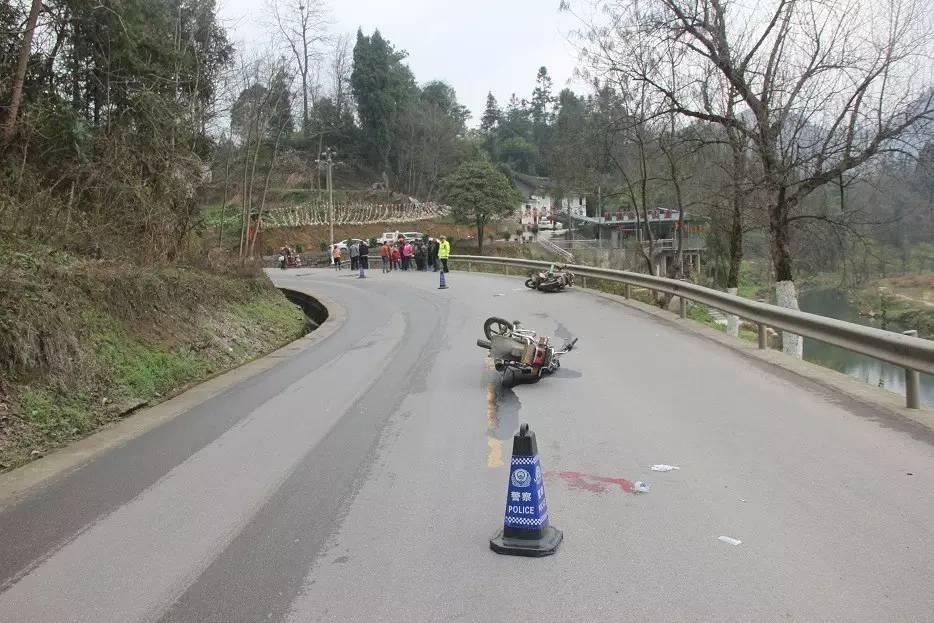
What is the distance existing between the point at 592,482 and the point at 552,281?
58.3 ft

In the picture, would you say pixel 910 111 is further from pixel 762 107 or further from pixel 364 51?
pixel 364 51

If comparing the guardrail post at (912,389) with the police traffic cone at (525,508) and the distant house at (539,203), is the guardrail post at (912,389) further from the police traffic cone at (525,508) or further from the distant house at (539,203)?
the distant house at (539,203)

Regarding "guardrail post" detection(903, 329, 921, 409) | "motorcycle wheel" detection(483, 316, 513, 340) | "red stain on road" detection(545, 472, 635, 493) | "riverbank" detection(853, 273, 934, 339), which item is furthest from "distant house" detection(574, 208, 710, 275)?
"red stain on road" detection(545, 472, 635, 493)

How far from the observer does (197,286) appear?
46.5ft

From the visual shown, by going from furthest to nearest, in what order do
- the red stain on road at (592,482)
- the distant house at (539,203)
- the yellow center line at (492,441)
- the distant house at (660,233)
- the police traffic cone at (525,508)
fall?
the distant house at (539,203) < the distant house at (660,233) < the yellow center line at (492,441) < the red stain on road at (592,482) < the police traffic cone at (525,508)

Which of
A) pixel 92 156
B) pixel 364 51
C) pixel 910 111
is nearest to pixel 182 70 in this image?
pixel 92 156

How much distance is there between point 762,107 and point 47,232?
51.5 feet

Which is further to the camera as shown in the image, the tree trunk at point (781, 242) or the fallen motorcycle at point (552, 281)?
the fallen motorcycle at point (552, 281)

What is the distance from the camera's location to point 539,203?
325ft

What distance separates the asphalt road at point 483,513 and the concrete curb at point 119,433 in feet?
0.71

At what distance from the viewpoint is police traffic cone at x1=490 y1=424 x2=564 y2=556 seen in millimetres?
4273

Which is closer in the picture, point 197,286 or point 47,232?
point 47,232

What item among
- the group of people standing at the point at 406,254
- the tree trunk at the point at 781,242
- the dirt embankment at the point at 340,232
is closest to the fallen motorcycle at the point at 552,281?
the tree trunk at the point at 781,242

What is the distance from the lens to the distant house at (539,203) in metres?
85.7
